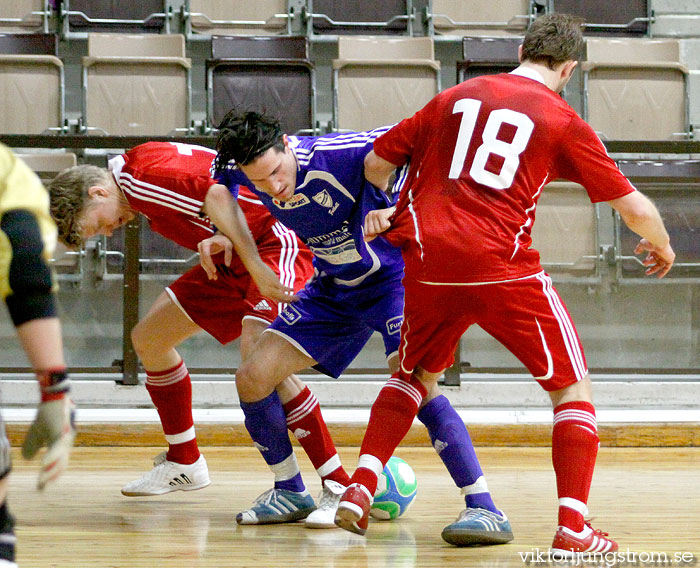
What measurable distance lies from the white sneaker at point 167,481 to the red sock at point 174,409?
1.2 inches

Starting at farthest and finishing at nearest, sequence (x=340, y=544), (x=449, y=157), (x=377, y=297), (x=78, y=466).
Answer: (x=78, y=466), (x=377, y=297), (x=340, y=544), (x=449, y=157)

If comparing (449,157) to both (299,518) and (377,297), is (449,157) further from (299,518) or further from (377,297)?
(299,518)

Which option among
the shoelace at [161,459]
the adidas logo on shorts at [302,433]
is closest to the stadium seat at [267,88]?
the shoelace at [161,459]

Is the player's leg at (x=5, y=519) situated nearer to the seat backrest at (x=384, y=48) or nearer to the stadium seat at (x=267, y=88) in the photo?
the stadium seat at (x=267, y=88)

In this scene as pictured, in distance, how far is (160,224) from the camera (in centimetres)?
312

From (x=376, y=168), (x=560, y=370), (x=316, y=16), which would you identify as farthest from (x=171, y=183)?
(x=316, y=16)

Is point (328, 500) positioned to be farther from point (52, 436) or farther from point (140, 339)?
point (52, 436)

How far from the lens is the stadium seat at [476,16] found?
6664 mm

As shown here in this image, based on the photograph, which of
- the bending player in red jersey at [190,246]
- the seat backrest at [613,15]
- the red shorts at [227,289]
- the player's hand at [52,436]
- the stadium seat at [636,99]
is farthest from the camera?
the seat backrest at [613,15]

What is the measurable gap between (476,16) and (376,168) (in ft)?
15.3

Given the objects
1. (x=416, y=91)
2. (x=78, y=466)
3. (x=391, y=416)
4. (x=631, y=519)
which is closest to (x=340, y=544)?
(x=391, y=416)

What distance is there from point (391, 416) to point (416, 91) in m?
3.75

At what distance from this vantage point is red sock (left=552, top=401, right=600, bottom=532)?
7.13ft

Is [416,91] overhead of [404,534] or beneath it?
overhead
